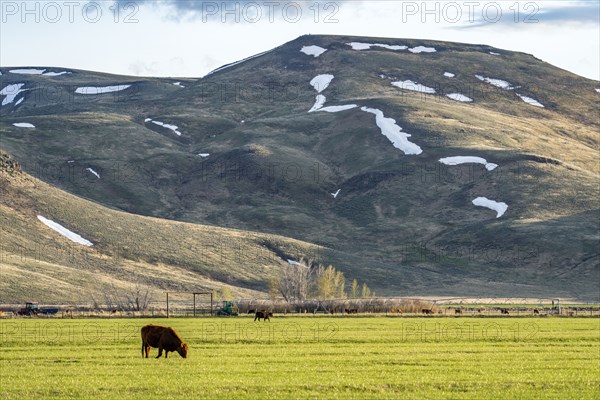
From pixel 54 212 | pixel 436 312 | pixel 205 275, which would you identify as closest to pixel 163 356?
pixel 436 312

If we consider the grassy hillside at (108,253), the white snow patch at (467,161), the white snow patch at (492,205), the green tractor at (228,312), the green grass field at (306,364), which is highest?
the green grass field at (306,364)

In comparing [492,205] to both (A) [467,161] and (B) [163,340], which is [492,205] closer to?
(A) [467,161]

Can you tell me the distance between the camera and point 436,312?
254ft

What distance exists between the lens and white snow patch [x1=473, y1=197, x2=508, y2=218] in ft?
539

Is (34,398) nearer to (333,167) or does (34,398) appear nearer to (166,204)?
(166,204)

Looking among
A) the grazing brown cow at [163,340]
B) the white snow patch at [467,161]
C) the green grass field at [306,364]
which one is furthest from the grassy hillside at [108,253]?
the grazing brown cow at [163,340]

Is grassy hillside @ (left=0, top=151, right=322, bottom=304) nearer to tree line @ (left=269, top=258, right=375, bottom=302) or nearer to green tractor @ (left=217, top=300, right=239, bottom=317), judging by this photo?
tree line @ (left=269, top=258, right=375, bottom=302)

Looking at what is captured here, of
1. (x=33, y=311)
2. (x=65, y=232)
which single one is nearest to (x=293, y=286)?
(x=65, y=232)

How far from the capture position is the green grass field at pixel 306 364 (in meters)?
25.8

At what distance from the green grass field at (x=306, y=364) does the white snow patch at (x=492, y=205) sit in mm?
112935

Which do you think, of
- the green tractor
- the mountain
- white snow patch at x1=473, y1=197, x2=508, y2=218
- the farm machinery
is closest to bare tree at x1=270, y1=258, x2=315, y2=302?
the mountain

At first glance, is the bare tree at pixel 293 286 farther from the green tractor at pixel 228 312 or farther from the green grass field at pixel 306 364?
the green grass field at pixel 306 364

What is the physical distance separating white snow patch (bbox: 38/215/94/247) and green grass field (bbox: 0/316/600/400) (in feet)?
221

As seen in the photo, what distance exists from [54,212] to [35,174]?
183ft
